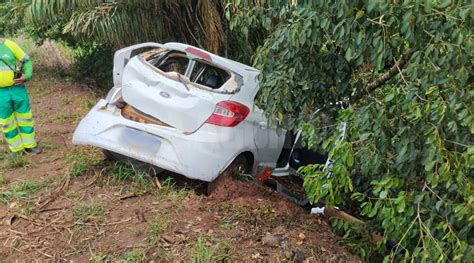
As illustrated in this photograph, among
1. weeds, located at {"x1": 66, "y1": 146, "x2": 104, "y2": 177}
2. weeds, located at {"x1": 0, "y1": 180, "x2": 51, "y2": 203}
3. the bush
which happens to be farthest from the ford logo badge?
the bush

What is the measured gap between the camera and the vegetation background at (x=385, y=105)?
2900mm

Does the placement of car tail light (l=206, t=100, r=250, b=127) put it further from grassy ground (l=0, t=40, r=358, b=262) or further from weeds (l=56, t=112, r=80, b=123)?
weeds (l=56, t=112, r=80, b=123)

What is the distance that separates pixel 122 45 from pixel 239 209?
16.0 feet

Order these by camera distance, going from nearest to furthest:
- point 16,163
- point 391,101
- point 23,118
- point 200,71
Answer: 1. point 391,101
2. point 200,71
3. point 16,163
4. point 23,118

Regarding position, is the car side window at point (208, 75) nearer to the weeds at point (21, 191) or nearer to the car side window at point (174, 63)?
the car side window at point (174, 63)

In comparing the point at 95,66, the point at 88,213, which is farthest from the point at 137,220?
the point at 95,66

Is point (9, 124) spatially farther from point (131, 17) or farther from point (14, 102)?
point (131, 17)

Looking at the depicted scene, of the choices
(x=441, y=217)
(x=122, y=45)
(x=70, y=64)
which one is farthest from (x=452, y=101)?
(x=70, y=64)

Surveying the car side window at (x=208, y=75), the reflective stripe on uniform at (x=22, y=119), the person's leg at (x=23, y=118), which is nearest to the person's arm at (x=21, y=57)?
the person's leg at (x=23, y=118)

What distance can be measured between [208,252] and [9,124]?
350cm

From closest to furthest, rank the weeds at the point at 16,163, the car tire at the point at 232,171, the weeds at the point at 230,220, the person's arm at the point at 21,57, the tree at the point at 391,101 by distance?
1. the tree at the point at 391,101
2. the weeds at the point at 230,220
3. the car tire at the point at 232,171
4. the weeds at the point at 16,163
5. the person's arm at the point at 21,57

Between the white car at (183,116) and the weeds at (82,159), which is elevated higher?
the white car at (183,116)

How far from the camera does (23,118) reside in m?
5.89

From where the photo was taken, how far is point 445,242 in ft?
10.5
